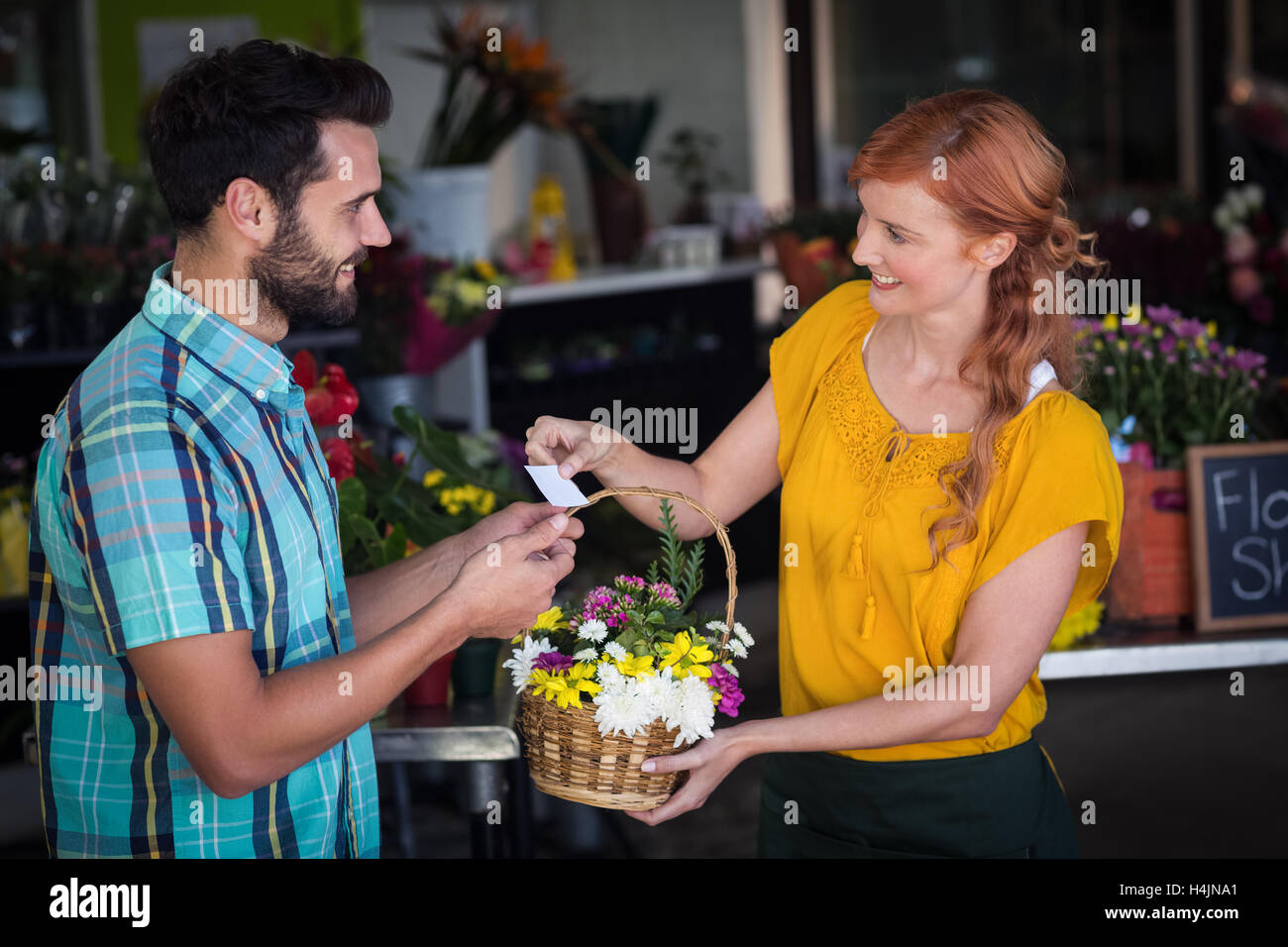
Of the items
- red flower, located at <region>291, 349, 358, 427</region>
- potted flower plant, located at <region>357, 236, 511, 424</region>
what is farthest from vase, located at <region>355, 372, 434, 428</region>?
red flower, located at <region>291, 349, 358, 427</region>

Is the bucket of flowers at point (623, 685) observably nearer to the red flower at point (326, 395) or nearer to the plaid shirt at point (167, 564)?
the plaid shirt at point (167, 564)

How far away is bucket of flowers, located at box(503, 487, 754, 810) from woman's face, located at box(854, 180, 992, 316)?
0.38 metres

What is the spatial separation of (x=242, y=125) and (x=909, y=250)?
806mm

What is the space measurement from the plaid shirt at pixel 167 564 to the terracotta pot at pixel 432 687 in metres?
0.56

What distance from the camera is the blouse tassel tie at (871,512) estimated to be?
1697 mm

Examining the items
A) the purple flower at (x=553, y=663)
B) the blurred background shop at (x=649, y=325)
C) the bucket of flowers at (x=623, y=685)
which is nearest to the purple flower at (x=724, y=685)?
the bucket of flowers at (x=623, y=685)

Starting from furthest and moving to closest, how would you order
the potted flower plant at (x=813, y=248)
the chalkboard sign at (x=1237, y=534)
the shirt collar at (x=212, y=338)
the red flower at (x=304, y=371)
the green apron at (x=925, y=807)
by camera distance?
the potted flower plant at (x=813, y=248) → the chalkboard sign at (x=1237, y=534) → the red flower at (x=304, y=371) → the green apron at (x=925, y=807) → the shirt collar at (x=212, y=338)

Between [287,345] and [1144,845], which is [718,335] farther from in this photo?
[1144,845]

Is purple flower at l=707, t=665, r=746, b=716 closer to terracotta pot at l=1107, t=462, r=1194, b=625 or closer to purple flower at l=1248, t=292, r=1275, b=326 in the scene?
terracotta pot at l=1107, t=462, r=1194, b=625

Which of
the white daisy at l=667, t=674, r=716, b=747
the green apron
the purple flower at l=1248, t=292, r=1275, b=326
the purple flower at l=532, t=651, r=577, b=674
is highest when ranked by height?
the purple flower at l=1248, t=292, r=1275, b=326

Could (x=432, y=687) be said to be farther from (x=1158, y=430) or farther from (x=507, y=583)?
(x=1158, y=430)

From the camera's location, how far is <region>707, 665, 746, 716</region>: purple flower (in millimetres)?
1574
